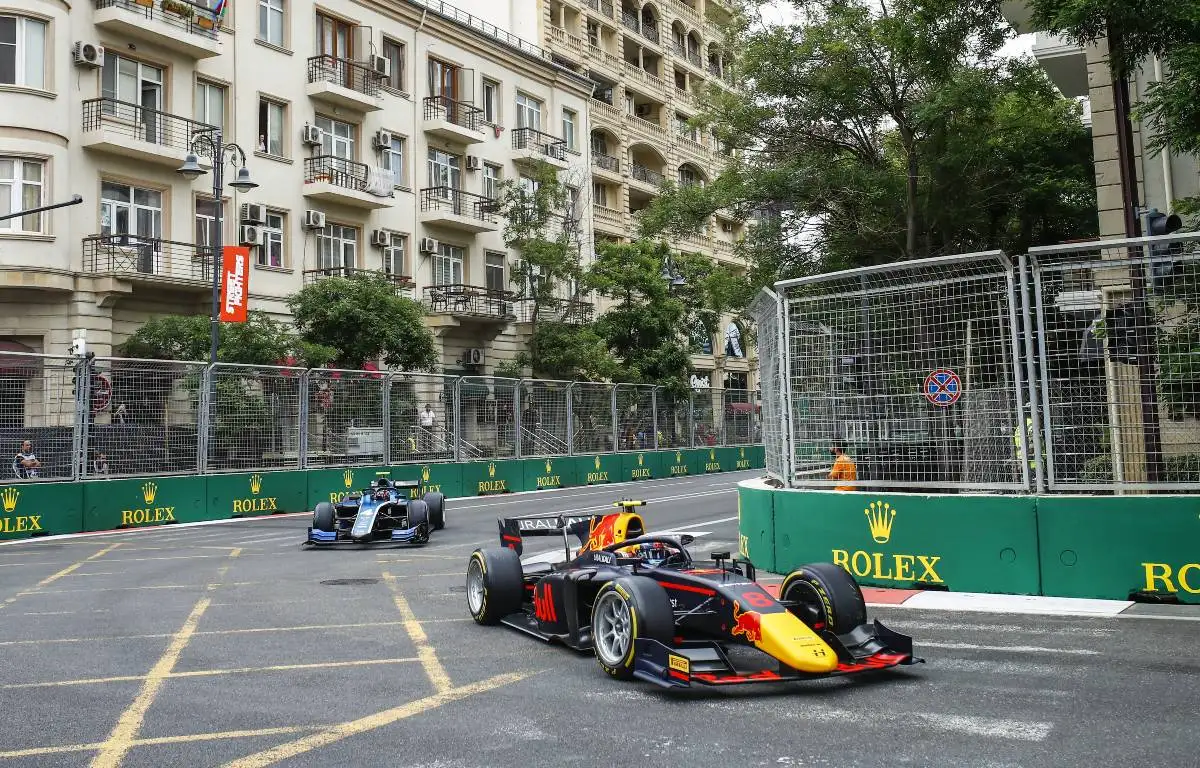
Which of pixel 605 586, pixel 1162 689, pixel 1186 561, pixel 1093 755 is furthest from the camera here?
pixel 1186 561

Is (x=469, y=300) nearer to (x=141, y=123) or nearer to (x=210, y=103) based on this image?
(x=210, y=103)

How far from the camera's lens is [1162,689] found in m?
6.27

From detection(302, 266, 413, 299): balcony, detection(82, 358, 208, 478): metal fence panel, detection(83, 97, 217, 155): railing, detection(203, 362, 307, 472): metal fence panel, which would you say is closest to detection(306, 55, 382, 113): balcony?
detection(83, 97, 217, 155): railing

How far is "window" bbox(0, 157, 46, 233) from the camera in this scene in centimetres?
2569

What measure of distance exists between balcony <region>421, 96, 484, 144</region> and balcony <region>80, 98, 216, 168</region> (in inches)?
369

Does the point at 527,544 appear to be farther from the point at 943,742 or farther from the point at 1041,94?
the point at 1041,94

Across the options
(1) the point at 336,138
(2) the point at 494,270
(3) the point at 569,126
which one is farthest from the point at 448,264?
(3) the point at 569,126

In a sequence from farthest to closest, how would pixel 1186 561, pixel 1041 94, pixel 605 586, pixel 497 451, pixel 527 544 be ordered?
1. pixel 497 451
2. pixel 1041 94
3. pixel 527 544
4. pixel 1186 561
5. pixel 605 586

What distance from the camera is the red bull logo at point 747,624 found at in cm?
630

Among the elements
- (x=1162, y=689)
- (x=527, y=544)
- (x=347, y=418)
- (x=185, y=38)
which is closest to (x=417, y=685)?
(x=1162, y=689)

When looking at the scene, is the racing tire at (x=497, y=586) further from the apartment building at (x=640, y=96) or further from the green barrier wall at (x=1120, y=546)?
the apartment building at (x=640, y=96)

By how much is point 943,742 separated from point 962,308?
533 cm

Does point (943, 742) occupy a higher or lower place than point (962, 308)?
lower

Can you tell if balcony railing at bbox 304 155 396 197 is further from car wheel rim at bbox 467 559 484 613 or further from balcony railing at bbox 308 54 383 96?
car wheel rim at bbox 467 559 484 613
